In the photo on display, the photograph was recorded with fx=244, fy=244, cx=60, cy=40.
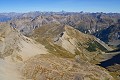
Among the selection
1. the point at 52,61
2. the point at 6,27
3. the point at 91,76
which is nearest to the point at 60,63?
the point at 52,61

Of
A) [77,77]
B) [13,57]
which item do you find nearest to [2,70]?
[13,57]

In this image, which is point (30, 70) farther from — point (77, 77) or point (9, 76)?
point (77, 77)

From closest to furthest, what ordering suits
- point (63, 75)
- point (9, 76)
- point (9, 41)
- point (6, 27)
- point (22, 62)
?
point (9, 76)
point (63, 75)
point (22, 62)
point (9, 41)
point (6, 27)

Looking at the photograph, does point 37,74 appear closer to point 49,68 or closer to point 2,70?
point 49,68

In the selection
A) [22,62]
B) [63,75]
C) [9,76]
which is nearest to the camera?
[9,76]

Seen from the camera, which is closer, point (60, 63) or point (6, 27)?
point (60, 63)

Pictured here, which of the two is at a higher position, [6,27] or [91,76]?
[6,27]
